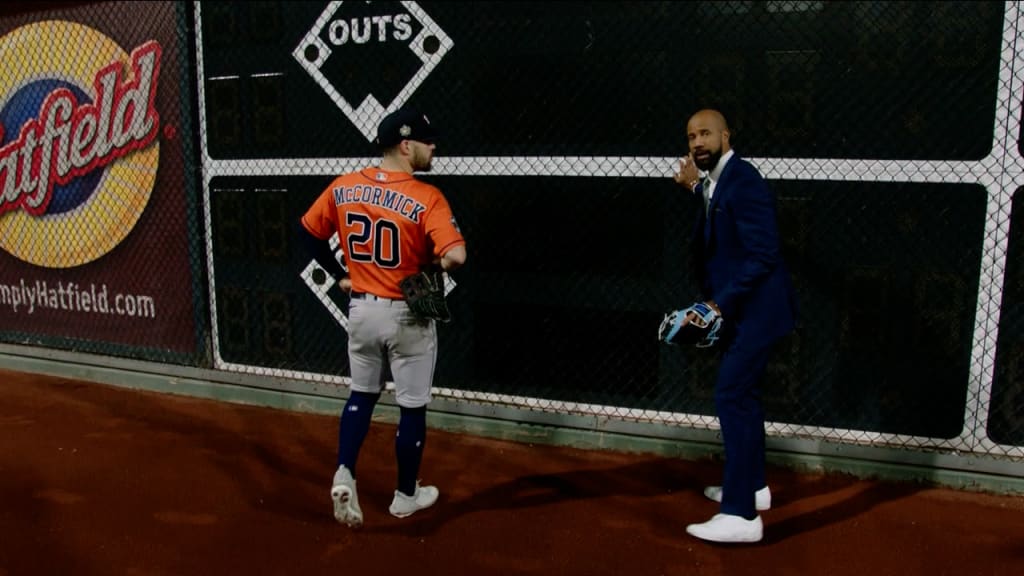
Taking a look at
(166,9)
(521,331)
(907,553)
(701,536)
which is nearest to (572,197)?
(521,331)

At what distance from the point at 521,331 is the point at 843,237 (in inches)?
82.6

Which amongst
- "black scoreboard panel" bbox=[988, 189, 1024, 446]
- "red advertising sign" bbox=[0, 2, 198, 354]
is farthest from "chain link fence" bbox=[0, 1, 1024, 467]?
"red advertising sign" bbox=[0, 2, 198, 354]

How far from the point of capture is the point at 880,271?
4.40 metres

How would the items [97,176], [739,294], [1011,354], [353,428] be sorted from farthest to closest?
1. [97,176]
2. [1011,354]
3. [353,428]
4. [739,294]

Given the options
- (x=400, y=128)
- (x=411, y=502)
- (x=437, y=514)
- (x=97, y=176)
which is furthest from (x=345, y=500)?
(x=97, y=176)

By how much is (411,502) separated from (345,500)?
52 centimetres

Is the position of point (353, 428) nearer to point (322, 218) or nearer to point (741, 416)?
point (322, 218)

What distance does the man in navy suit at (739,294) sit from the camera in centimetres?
338

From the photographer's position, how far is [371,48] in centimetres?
537

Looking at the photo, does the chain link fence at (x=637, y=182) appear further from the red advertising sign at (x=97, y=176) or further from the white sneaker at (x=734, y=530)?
the white sneaker at (x=734, y=530)

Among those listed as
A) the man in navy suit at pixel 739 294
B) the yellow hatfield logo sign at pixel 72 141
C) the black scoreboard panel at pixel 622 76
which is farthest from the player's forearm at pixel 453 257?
the yellow hatfield logo sign at pixel 72 141

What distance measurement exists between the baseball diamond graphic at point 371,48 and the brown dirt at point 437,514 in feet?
7.78

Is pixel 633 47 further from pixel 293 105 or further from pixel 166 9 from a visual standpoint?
pixel 166 9

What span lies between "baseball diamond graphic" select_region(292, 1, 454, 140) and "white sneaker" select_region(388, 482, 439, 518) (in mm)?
2590
